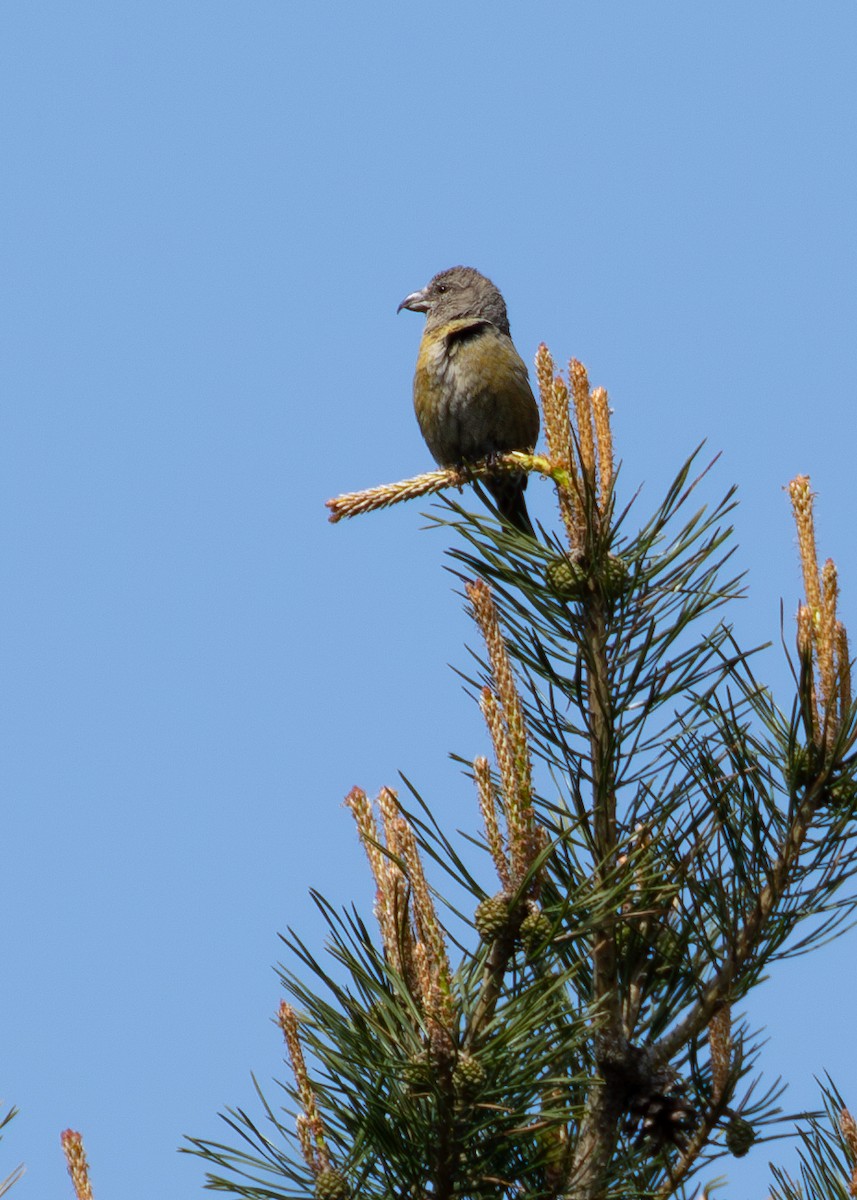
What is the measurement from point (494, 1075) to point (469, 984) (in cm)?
16

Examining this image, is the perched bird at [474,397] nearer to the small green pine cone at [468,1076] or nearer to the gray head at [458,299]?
the gray head at [458,299]

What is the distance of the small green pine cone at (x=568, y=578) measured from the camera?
260 cm

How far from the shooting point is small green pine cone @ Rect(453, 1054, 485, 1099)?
1938 mm

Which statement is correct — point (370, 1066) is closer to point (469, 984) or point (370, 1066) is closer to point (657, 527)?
point (469, 984)

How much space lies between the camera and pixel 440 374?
656 centimetres

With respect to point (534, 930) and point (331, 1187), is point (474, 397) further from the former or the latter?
point (331, 1187)

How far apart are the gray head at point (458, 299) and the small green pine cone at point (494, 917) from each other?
5.29 m

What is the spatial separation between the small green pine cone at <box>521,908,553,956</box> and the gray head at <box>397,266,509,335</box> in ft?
17.4

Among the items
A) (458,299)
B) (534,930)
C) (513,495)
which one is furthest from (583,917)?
(458,299)

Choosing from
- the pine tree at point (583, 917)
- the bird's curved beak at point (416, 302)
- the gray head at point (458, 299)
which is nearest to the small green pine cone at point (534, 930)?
the pine tree at point (583, 917)

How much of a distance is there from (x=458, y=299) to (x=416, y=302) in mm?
339

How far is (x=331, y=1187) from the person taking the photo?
2.04 meters

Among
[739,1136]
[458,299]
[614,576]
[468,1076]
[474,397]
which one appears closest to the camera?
[468,1076]

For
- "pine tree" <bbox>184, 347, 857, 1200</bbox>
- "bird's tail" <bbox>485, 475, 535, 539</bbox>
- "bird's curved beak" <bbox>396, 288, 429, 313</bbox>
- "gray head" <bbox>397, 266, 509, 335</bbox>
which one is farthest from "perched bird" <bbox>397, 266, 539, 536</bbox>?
"pine tree" <bbox>184, 347, 857, 1200</bbox>
